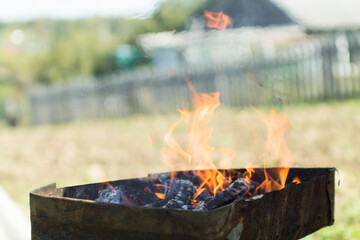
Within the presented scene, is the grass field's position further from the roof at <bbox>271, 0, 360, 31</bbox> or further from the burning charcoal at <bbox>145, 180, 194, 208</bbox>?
the roof at <bbox>271, 0, 360, 31</bbox>

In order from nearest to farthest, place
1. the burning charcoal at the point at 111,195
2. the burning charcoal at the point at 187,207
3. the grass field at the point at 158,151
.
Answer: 1. the burning charcoal at the point at 187,207
2. the burning charcoal at the point at 111,195
3. the grass field at the point at 158,151

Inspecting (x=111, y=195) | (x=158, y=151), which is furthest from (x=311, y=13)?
(x=111, y=195)

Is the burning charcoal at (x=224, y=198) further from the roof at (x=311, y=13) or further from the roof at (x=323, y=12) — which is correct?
the roof at (x=323, y=12)

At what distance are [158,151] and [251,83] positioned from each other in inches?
202

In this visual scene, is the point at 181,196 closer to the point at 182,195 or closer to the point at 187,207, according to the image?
the point at 182,195

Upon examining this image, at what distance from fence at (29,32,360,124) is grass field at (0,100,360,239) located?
0.92 metres

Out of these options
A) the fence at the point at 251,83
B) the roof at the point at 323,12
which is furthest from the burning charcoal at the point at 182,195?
the roof at the point at 323,12

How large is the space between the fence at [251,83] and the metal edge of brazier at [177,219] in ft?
26.0

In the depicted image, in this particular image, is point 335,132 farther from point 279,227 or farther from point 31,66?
point 31,66

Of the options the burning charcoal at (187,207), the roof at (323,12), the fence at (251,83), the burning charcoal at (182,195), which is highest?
the roof at (323,12)

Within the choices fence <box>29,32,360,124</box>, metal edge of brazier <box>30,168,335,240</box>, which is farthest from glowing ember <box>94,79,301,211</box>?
fence <box>29,32,360,124</box>

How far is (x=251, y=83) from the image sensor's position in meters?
11.5

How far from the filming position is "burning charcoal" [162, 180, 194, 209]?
226 centimetres

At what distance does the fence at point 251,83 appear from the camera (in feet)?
37.0
